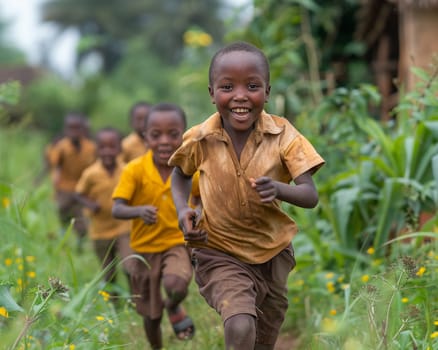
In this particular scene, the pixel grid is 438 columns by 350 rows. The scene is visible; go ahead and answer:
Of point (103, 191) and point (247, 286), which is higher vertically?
point (247, 286)

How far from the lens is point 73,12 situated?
46.8m

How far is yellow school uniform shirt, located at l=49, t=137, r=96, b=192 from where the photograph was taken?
10.6 m

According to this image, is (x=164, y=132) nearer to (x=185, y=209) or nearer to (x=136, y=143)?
(x=185, y=209)

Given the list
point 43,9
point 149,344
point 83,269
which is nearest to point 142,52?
point 43,9

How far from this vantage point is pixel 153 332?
17.0 feet

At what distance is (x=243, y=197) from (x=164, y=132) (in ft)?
4.80

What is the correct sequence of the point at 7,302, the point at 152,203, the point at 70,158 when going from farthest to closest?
1. the point at 70,158
2. the point at 152,203
3. the point at 7,302

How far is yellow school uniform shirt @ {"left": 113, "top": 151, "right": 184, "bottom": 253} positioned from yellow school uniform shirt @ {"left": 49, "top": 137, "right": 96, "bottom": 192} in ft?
18.1

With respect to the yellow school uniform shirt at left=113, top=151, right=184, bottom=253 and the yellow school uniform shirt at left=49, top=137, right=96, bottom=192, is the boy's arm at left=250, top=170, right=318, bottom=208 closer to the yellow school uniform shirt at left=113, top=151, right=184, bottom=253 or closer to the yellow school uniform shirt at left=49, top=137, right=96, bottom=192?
the yellow school uniform shirt at left=113, top=151, right=184, bottom=253

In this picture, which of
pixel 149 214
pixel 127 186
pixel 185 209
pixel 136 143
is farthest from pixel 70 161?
pixel 185 209

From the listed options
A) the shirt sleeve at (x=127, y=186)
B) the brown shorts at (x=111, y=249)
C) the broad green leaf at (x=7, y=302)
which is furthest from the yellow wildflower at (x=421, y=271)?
the brown shorts at (x=111, y=249)

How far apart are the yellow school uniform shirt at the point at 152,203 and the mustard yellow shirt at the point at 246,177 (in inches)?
51.1

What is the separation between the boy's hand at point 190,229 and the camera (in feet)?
12.0

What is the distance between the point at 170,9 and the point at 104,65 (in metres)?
4.99
